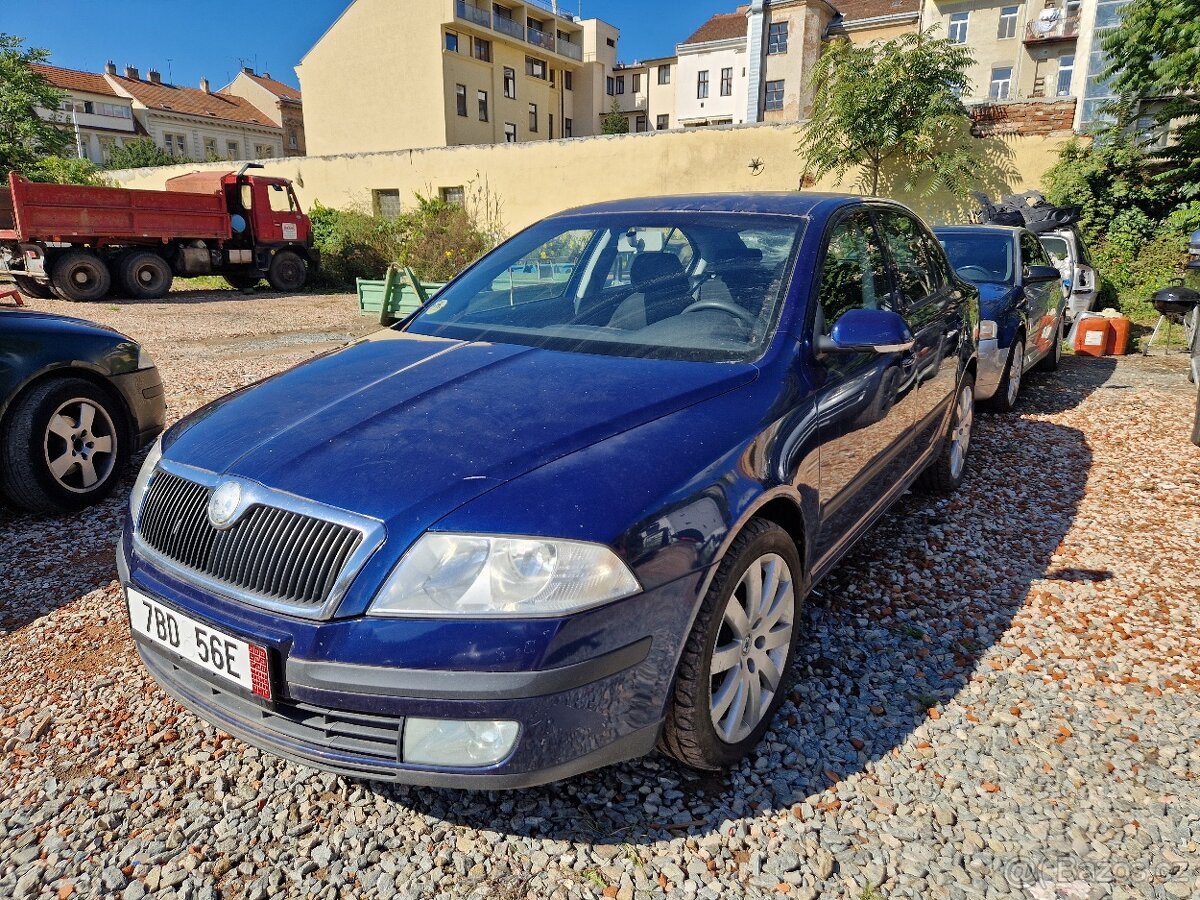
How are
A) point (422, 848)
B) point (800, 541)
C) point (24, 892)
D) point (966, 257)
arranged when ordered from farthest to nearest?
point (966, 257)
point (800, 541)
point (422, 848)
point (24, 892)

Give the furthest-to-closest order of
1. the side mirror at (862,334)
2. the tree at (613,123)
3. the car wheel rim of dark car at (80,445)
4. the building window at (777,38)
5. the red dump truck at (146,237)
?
the tree at (613,123), the building window at (777,38), the red dump truck at (146,237), the car wheel rim of dark car at (80,445), the side mirror at (862,334)

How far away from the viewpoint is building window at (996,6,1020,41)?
37188 millimetres

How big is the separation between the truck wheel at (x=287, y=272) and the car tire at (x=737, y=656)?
19670 millimetres

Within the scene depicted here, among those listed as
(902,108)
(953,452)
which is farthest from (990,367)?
(902,108)

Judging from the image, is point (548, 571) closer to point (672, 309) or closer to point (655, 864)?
point (655, 864)

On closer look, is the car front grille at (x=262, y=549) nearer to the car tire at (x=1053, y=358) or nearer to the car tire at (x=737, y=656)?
the car tire at (x=737, y=656)

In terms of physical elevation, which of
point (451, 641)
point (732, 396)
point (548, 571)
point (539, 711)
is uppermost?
point (732, 396)

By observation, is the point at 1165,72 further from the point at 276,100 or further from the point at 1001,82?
the point at 276,100

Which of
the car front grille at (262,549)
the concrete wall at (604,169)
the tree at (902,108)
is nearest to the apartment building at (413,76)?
the concrete wall at (604,169)

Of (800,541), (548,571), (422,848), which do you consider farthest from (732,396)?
(422,848)

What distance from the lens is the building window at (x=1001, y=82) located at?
39.1 m

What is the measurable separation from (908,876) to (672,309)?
191 cm

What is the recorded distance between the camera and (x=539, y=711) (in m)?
1.71

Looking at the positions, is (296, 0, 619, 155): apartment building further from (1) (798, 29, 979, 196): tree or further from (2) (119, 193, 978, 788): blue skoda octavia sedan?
(2) (119, 193, 978, 788): blue skoda octavia sedan
